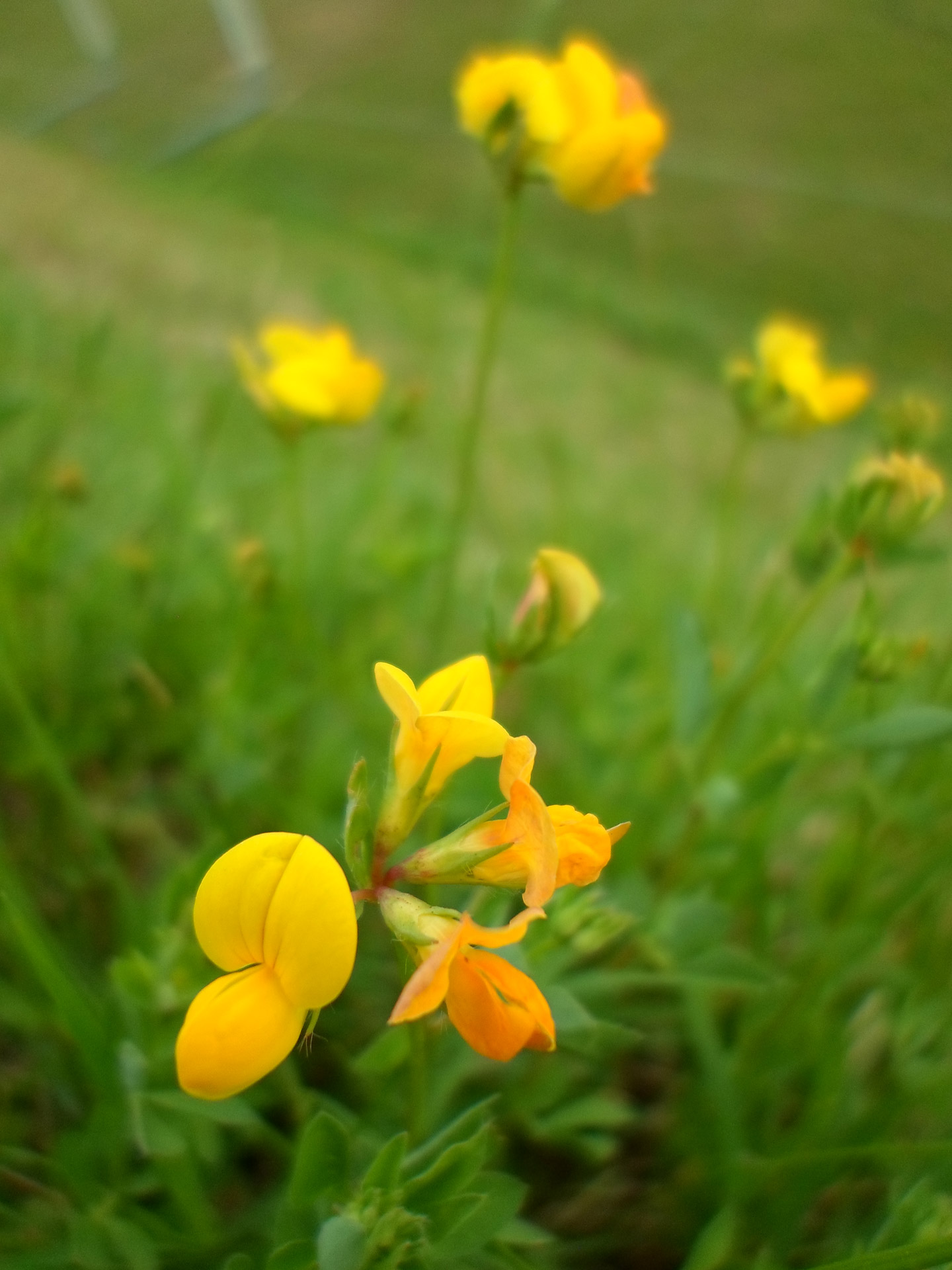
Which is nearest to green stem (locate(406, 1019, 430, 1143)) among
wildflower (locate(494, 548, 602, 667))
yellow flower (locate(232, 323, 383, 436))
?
wildflower (locate(494, 548, 602, 667))

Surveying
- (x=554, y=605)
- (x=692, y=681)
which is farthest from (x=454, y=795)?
(x=554, y=605)

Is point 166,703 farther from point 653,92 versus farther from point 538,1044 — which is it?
point 653,92

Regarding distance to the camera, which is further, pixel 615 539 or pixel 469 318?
pixel 469 318

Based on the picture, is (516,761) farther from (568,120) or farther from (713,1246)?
(568,120)

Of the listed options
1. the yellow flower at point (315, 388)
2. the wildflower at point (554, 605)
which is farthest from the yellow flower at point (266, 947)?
the yellow flower at point (315, 388)

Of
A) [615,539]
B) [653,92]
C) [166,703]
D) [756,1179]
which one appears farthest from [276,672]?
[653,92]

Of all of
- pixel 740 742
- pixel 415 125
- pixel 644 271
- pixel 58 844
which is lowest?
pixel 644 271

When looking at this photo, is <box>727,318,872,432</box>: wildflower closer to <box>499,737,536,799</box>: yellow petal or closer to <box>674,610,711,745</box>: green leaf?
<box>674,610,711,745</box>: green leaf

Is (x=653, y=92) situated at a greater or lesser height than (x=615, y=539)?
greater

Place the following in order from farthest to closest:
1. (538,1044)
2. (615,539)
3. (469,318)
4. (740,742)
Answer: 1. (469,318)
2. (615,539)
3. (740,742)
4. (538,1044)
